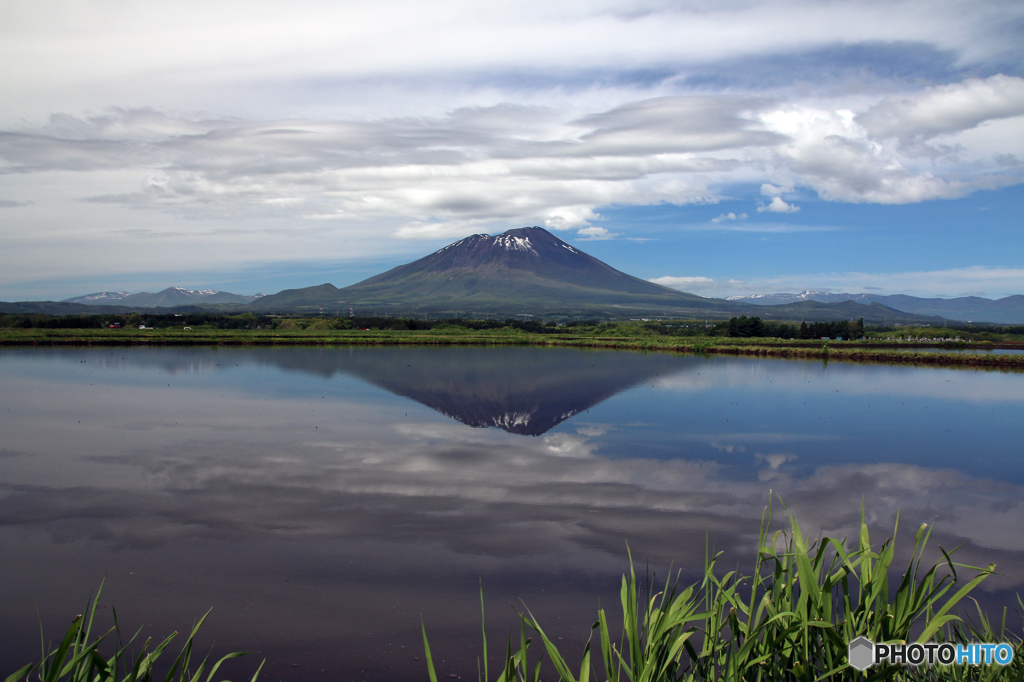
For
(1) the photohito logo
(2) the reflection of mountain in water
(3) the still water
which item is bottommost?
(3) the still water

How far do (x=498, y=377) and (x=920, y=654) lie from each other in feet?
76.9

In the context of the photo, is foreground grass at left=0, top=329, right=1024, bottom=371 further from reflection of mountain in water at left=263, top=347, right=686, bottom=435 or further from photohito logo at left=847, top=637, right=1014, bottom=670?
photohito logo at left=847, top=637, right=1014, bottom=670

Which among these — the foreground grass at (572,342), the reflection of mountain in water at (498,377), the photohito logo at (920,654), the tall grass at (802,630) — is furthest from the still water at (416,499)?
the foreground grass at (572,342)

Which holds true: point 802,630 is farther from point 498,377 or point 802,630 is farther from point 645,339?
point 645,339

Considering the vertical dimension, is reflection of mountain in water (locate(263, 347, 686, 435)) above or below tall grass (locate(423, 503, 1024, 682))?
below

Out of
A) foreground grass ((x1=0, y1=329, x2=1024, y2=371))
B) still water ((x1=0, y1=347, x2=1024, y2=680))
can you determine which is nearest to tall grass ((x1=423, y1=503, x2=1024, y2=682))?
still water ((x1=0, y1=347, x2=1024, y2=680))

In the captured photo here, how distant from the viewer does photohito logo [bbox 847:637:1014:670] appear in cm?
291

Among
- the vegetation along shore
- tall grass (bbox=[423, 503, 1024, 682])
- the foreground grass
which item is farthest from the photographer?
the vegetation along shore

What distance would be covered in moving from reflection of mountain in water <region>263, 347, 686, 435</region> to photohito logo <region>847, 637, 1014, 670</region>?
11672 millimetres

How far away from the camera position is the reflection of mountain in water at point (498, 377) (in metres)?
17.5

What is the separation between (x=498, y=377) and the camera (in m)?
26.3

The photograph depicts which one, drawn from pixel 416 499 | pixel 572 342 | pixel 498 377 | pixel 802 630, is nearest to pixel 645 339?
pixel 572 342

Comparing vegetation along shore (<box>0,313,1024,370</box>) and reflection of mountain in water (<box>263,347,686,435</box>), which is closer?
reflection of mountain in water (<box>263,347,686,435</box>)

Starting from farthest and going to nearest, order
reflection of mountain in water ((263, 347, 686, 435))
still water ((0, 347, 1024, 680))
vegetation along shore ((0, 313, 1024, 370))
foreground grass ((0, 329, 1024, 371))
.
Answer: vegetation along shore ((0, 313, 1024, 370)) < foreground grass ((0, 329, 1024, 371)) < reflection of mountain in water ((263, 347, 686, 435)) < still water ((0, 347, 1024, 680))
